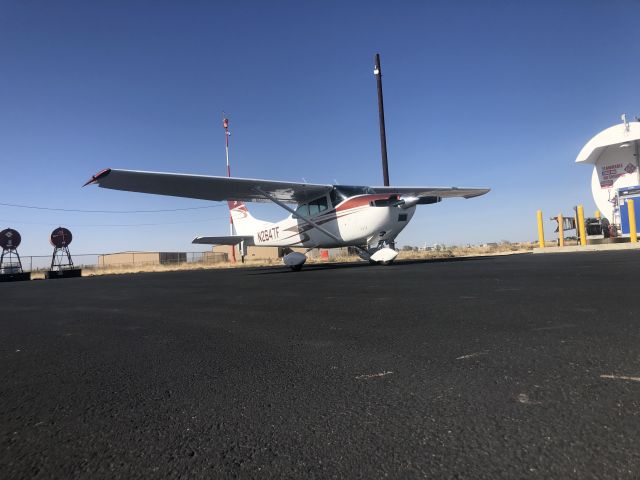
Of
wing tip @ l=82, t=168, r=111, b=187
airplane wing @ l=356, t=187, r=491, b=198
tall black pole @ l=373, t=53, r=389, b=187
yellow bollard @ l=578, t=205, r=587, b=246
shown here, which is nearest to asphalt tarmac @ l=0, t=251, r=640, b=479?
wing tip @ l=82, t=168, r=111, b=187

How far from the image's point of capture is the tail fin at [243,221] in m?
20.3

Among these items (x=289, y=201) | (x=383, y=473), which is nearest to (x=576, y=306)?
(x=383, y=473)

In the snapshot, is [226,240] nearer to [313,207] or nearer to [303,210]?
[303,210]

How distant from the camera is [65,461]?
1.36 meters

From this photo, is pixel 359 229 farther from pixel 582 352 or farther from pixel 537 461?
pixel 537 461

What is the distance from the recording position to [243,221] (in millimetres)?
20828

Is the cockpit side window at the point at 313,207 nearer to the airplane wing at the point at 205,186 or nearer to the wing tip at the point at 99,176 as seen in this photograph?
the airplane wing at the point at 205,186

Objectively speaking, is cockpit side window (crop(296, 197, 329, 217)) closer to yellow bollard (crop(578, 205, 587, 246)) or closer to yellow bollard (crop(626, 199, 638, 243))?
yellow bollard (crop(578, 205, 587, 246))

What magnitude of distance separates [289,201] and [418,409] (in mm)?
16733

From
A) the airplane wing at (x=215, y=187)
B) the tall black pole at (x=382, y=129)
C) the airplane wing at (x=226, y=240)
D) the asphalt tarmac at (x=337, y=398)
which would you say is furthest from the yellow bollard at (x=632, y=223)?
the airplane wing at (x=226, y=240)

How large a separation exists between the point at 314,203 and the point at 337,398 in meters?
15.0

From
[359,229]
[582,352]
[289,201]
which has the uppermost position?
[289,201]

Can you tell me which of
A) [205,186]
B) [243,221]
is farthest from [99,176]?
[243,221]

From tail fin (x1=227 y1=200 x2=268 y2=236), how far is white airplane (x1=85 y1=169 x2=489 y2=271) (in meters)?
2.18
